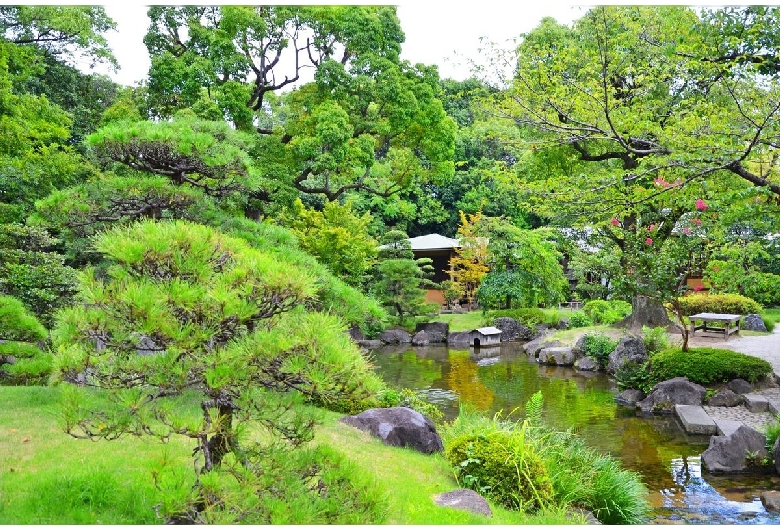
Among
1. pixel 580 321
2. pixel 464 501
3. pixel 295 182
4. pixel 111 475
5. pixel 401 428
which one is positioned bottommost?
pixel 580 321

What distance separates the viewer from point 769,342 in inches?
→ 567

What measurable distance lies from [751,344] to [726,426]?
6890mm

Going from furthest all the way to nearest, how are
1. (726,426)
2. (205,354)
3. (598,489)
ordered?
1. (726,426)
2. (598,489)
3. (205,354)

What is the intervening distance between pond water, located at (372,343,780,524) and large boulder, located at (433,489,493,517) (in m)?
1.17

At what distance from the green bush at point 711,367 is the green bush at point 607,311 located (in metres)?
6.49

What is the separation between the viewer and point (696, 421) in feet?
28.7

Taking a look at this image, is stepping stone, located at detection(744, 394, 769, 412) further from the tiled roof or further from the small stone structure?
the tiled roof

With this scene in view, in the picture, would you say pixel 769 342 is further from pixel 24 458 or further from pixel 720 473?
pixel 24 458

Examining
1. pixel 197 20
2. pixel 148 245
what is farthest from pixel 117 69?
pixel 148 245

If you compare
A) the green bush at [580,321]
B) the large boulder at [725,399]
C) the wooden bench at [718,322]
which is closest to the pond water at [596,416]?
the large boulder at [725,399]

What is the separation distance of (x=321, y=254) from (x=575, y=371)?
7087mm

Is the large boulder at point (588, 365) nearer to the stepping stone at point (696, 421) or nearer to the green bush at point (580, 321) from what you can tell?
the green bush at point (580, 321)

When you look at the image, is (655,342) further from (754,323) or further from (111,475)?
(111,475)

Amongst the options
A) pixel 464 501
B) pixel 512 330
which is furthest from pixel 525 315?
pixel 464 501
